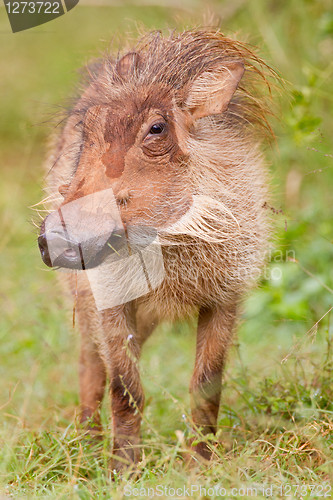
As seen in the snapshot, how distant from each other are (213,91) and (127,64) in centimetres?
48

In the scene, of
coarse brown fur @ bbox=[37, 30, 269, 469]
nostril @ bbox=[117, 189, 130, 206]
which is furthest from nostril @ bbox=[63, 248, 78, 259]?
nostril @ bbox=[117, 189, 130, 206]

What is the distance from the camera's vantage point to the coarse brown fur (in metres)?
2.99

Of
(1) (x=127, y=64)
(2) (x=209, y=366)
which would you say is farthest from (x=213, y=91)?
(2) (x=209, y=366)

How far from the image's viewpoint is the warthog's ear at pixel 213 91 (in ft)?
10.4

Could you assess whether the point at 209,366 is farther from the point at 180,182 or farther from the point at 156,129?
the point at 156,129

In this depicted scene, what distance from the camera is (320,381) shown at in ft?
12.2

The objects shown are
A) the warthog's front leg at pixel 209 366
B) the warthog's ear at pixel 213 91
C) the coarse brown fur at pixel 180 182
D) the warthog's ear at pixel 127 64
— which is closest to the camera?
the coarse brown fur at pixel 180 182

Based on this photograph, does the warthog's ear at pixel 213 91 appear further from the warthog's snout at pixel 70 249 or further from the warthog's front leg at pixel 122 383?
the warthog's front leg at pixel 122 383

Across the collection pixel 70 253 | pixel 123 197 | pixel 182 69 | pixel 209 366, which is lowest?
pixel 209 366

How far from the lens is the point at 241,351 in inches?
192

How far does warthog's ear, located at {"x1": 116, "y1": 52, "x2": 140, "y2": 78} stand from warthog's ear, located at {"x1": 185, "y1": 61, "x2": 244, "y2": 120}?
311mm

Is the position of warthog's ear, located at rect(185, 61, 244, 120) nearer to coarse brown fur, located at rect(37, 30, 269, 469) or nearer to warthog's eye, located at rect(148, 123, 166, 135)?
coarse brown fur, located at rect(37, 30, 269, 469)

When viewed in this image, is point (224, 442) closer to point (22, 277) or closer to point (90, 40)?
point (22, 277)

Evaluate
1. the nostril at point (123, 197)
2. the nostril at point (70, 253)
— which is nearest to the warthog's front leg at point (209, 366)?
the nostril at point (123, 197)
